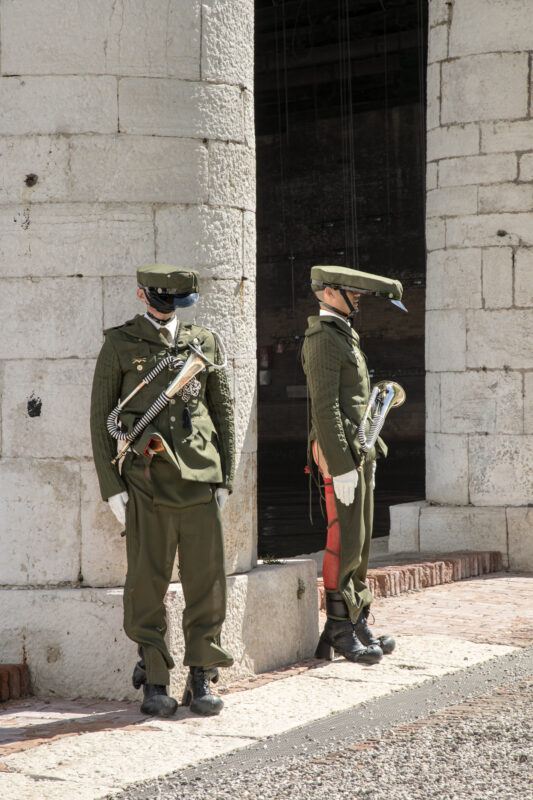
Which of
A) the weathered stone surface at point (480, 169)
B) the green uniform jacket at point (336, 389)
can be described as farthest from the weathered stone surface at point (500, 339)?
the green uniform jacket at point (336, 389)

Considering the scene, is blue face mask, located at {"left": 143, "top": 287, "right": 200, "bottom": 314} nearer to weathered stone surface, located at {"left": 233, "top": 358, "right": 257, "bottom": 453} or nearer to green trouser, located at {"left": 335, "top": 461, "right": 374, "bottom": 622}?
weathered stone surface, located at {"left": 233, "top": 358, "right": 257, "bottom": 453}

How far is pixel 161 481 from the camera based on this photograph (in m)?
5.84

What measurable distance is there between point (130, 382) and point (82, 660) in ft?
3.94

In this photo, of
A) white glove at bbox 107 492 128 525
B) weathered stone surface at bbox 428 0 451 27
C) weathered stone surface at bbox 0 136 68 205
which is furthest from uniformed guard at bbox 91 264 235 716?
weathered stone surface at bbox 428 0 451 27

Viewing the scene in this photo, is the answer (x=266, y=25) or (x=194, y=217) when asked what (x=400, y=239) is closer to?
(x=266, y=25)

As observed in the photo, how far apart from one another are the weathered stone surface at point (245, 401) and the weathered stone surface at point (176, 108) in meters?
1.02

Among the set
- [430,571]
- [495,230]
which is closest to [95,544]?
[430,571]

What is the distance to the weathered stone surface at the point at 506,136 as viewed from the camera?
10.8 m

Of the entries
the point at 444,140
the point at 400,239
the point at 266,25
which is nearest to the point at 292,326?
the point at 400,239

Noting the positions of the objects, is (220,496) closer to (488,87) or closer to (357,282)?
(357,282)

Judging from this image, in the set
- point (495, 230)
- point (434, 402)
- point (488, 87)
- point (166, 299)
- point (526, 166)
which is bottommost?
point (434, 402)

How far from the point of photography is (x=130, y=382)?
5.91 metres

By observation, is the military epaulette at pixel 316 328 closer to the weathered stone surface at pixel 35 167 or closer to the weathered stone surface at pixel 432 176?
the weathered stone surface at pixel 35 167

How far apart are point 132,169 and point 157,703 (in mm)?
2231
